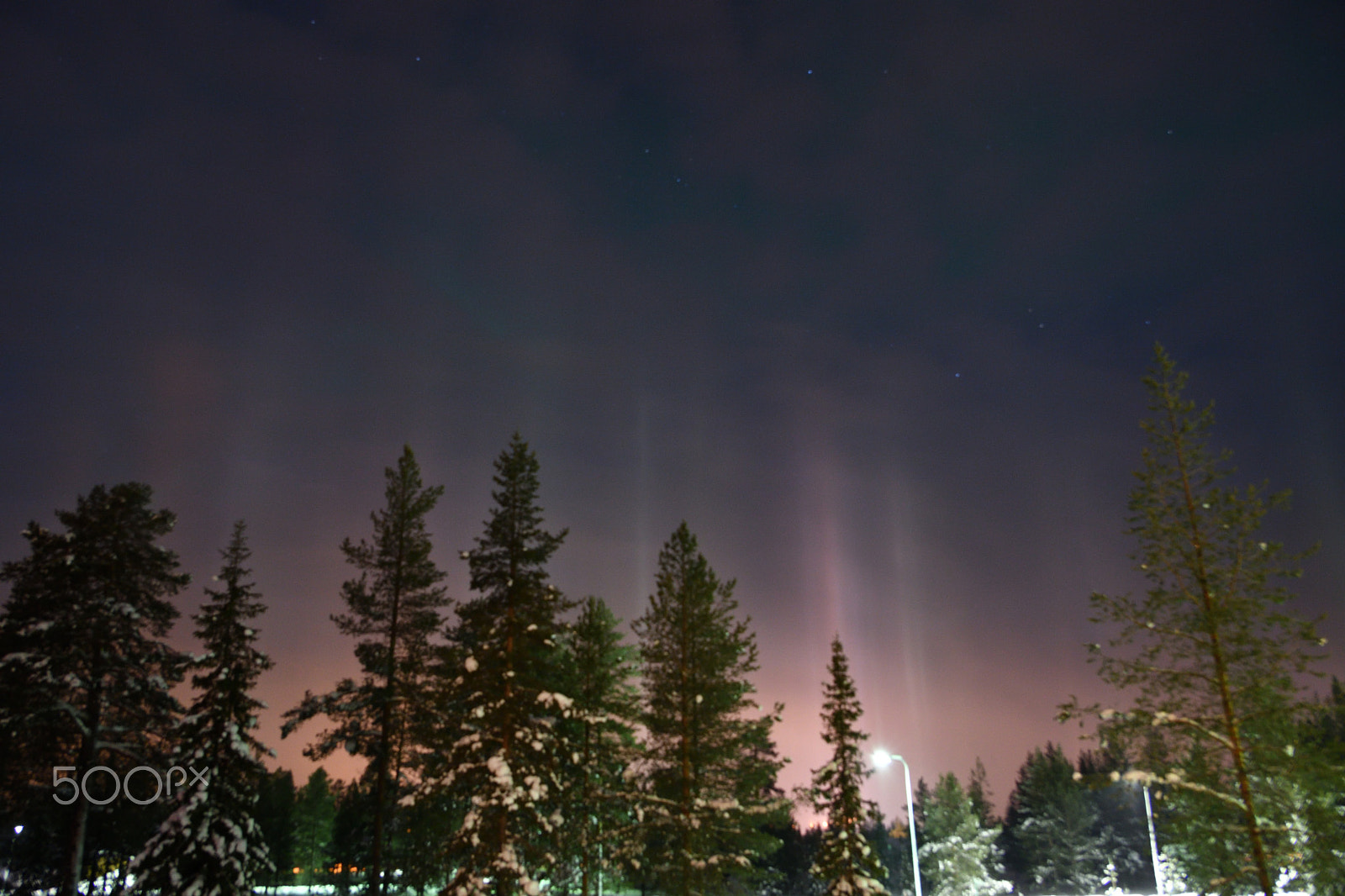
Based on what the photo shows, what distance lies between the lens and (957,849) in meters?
59.5

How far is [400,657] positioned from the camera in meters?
32.9

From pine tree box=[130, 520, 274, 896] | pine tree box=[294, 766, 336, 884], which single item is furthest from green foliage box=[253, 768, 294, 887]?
pine tree box=[130, 520, 274, 896]

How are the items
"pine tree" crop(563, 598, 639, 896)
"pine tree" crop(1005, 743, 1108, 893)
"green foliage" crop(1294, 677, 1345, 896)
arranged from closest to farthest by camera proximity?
"green foliage" crop(1294, 677, 1345, 896) < "pine tree" crop(563, 598, 639, 896) < "pine tree" crop(1005, 743, 1108, 893)

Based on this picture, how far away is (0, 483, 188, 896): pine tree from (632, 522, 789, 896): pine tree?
56.3 feet

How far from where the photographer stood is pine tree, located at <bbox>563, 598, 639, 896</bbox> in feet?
100

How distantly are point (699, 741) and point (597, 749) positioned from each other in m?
4.16

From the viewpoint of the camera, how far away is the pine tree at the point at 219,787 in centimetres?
2289

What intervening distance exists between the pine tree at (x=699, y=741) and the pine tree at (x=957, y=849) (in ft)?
105

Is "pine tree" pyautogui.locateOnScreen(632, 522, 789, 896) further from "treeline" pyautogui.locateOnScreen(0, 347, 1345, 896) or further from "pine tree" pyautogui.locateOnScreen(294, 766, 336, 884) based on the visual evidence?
"pine tree" pyautogui.locateOnScreen(294, 766, 336, 884)

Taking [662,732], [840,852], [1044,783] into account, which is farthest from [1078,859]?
[662,732]

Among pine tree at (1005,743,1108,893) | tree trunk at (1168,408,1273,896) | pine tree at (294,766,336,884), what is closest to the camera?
tree trunk at (1168,408,1273,896)

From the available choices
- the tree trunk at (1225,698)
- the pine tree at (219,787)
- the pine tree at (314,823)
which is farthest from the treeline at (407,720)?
the pine tree at (314,823)

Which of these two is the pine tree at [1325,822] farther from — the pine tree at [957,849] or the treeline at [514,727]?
the pine tree at [957,849]

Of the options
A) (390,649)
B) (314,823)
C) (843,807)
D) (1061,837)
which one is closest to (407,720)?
(390,649)
